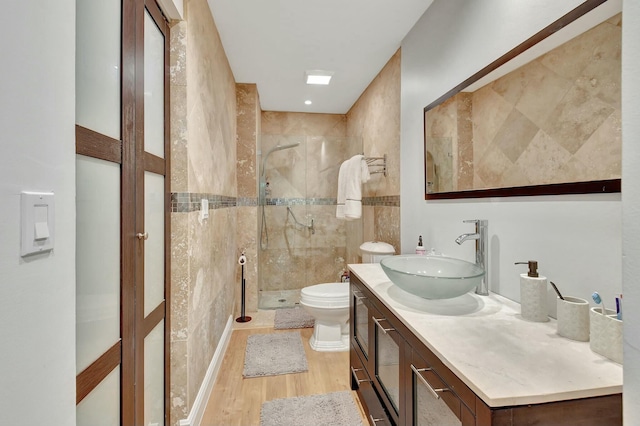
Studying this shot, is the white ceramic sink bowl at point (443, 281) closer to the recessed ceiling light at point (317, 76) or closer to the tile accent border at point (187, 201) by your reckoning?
the tile accent border at point (187, 201)

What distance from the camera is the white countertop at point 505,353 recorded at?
66 cm

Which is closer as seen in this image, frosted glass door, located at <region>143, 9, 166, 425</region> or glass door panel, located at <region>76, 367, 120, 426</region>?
glass door panel, located at <region>76, 367, 120, 426</region>

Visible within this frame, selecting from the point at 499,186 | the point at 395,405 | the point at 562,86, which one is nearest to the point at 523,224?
the point at 499,186

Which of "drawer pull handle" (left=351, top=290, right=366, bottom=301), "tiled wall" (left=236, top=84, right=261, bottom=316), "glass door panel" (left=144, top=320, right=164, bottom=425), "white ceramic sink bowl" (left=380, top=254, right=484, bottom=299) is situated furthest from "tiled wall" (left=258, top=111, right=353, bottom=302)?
"white ceramic sink bowl" (left=380, top=254, right=484, bottom=299)

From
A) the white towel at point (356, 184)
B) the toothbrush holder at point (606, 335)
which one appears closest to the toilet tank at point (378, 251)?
the white towel at point (356, 184)

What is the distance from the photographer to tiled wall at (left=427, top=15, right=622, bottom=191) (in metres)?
0.88

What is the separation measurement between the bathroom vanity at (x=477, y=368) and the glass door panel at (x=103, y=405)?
97 centimetres

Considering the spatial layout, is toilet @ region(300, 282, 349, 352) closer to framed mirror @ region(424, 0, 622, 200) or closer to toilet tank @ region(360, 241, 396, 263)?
toilet tank @ region(360, 241, 396, 263)

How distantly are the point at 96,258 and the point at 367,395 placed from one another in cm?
144

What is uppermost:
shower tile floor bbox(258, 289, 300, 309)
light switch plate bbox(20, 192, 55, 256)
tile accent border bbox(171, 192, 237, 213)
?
tile accent border bbox(171, 192, 237, 213)

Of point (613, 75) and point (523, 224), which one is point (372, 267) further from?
point (613, 75)

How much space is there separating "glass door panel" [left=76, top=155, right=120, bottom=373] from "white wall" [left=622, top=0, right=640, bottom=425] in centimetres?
123

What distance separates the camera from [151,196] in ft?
4.22

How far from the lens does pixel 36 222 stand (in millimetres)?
507
